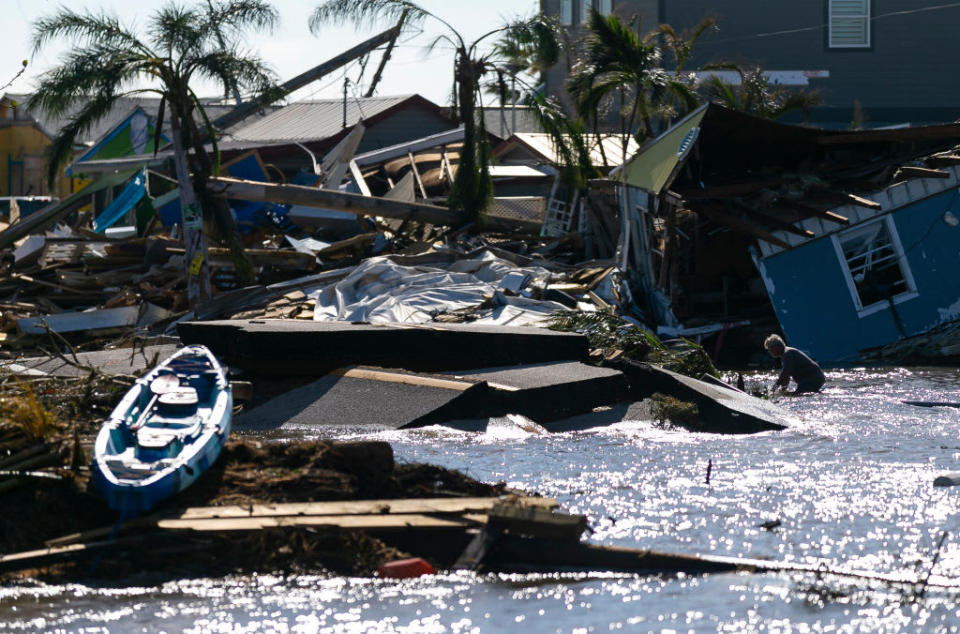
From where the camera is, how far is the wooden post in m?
19.5

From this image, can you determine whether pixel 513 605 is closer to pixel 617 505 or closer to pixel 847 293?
pixel 617 505

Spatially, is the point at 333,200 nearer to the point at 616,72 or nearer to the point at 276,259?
the point at 276,259

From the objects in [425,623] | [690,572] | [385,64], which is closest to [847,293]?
[690,572]

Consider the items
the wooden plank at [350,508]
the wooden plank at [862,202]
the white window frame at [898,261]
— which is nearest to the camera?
the wooden plank at [350,508]

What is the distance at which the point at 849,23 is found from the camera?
3102cm

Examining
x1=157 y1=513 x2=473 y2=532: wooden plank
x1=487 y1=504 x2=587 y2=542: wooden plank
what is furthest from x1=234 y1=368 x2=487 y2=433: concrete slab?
x1=487 y1=504 x2=587 y2=542: wooden plank

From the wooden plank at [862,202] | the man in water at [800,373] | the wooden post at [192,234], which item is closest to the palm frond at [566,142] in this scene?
the wooden plank at [862,202]

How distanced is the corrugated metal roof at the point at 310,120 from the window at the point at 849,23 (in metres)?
12.2

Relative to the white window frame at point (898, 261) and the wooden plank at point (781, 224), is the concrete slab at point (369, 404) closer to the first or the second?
the wooden plank at point (781, 224)

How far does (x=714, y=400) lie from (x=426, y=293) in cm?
677

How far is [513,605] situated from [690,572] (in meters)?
1.16

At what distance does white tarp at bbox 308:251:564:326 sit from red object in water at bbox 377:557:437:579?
10167 mm

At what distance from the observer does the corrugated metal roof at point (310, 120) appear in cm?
3650

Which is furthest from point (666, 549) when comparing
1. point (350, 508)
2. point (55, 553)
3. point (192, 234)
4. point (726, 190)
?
point (192, 234)
